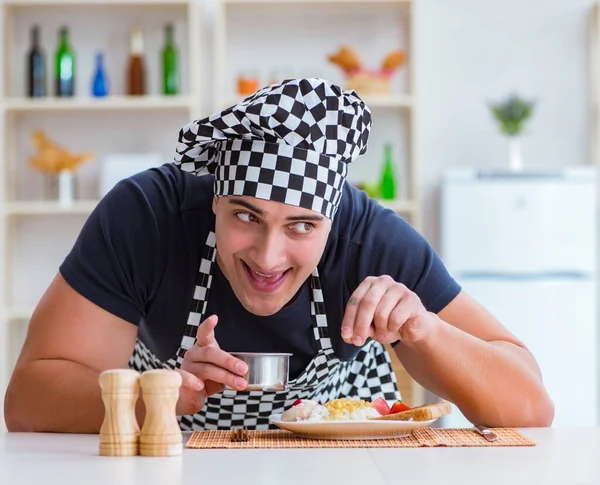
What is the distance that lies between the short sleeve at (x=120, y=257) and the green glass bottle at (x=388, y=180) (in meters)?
2.82

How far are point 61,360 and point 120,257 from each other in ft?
0.71

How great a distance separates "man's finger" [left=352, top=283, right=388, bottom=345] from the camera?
148 centimetres

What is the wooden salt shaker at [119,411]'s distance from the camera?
1.27 m

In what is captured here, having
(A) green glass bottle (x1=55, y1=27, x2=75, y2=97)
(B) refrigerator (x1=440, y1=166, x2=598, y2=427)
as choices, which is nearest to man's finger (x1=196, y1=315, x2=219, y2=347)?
(B) refrigerator (x1=440, y1=166, x2=598, y2=427)

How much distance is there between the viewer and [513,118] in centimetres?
454

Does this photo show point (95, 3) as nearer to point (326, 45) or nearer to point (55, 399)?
point (326, 45)

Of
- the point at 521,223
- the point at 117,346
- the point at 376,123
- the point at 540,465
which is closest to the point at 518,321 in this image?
the point at 521,223

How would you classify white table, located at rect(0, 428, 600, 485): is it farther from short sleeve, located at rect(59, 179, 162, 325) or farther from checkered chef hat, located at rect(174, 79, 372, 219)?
checkered chef hat, located at rect(174, 79, 372, 219)

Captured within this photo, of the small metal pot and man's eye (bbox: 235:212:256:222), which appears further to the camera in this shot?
man's eye (bbox: 235:212:256:222)

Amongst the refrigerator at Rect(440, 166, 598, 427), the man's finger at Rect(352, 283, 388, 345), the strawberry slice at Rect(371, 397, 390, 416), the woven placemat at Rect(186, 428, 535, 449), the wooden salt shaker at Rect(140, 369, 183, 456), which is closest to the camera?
the wooden salt shaker at Rect(140, 369, 183, 456)

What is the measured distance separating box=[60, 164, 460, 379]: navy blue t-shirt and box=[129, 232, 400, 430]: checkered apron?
17mm

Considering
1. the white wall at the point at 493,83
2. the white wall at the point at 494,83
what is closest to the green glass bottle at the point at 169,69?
the white wall at the point at 493,83

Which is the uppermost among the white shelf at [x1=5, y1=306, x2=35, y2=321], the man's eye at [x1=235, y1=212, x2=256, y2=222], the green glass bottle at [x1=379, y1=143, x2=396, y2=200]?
the green glass bottle at [x1=379, y1=143, x2=396, y2=200]

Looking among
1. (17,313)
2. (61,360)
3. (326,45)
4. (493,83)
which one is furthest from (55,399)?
(493,83)
